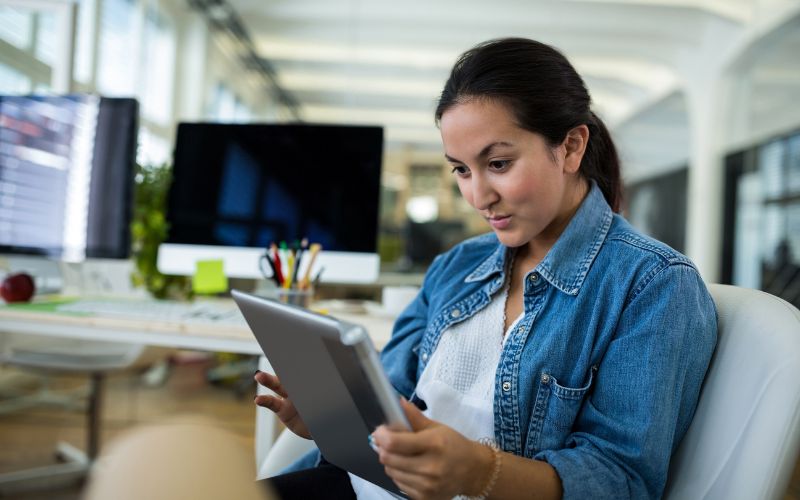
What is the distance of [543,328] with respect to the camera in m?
0.78

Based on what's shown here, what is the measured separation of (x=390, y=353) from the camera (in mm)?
1015

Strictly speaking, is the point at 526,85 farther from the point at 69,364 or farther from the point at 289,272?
the point at 69,364

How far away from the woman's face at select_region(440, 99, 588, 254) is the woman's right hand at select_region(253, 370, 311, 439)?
36 centimetres

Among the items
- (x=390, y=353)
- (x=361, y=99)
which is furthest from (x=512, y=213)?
(x=361, y=99)

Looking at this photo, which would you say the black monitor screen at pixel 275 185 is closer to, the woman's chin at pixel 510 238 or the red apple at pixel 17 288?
the red apple at pixel 17 288

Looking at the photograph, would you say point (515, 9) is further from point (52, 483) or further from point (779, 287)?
point (52, 483)

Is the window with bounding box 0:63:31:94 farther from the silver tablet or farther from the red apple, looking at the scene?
the silver tablet

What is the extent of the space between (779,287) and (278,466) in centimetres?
511

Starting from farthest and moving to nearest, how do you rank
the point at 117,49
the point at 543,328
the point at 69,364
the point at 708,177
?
the point at 708,177 < the point at 117,49 < the point at 69,364 < the point at 543,328

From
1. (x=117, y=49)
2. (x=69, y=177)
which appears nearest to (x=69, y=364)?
(x=69, y=177)

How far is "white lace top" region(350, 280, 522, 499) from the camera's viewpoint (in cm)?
81

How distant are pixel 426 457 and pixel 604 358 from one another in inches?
10.8

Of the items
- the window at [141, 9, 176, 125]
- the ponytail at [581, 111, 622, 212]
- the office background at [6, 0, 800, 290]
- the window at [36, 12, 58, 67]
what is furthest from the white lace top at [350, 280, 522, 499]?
the window at [141, 9, 176, 125]

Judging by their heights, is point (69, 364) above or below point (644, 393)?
below
